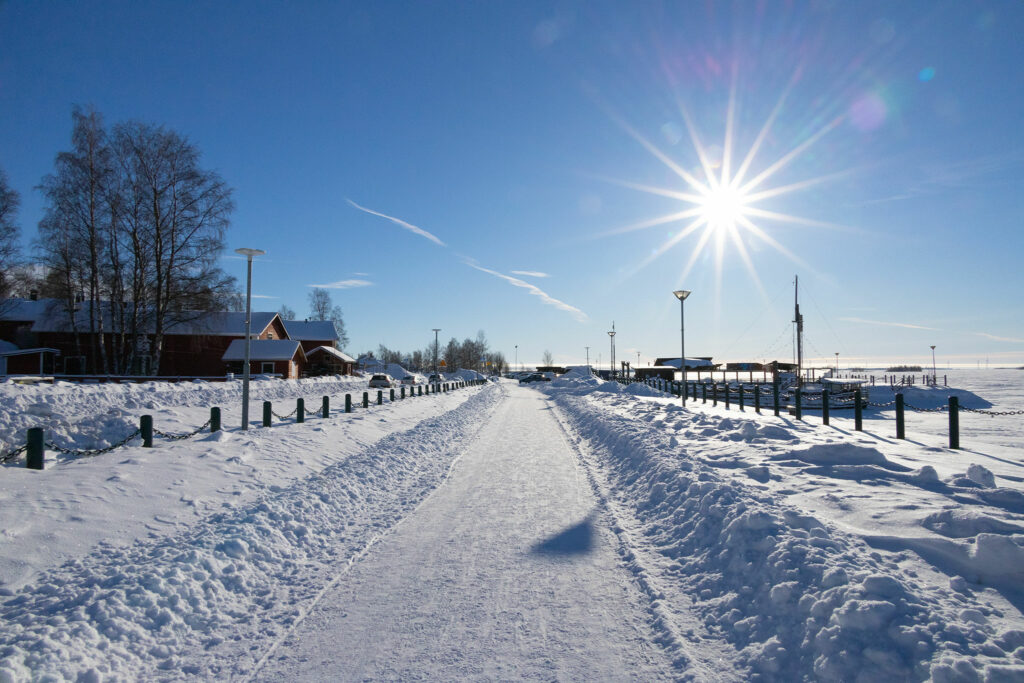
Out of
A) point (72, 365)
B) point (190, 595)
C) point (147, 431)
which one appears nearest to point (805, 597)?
point (190, 595)

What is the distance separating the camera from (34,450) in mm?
7980

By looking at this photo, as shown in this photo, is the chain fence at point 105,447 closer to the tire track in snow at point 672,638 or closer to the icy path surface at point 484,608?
the icy path surface at point 484,608

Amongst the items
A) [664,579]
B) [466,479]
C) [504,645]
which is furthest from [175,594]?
[466,479]

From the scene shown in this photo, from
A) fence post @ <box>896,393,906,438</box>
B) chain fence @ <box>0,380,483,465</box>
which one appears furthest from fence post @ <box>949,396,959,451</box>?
chain fence @ <box>0,380,483,465</box>

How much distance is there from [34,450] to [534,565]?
26.3ft

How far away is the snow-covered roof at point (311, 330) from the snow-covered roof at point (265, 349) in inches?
474

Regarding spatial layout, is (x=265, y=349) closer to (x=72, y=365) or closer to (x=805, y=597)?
(x=72, y=365)

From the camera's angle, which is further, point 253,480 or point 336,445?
point 336,445

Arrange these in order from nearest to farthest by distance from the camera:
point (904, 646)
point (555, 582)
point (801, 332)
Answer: point (904, 646)
point (555, 582)
point (801, 332)

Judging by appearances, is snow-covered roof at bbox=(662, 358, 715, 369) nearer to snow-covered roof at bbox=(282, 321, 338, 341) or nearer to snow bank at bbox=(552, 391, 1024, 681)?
snow-covered roof at bbox=(282, 321, 338, 341)

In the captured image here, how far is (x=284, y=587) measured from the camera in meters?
5.05

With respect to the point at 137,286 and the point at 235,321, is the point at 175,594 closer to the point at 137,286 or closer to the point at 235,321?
the point at 137,286

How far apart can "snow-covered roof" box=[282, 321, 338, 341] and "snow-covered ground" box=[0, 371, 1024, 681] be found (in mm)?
53404

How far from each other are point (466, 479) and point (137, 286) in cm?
3113
